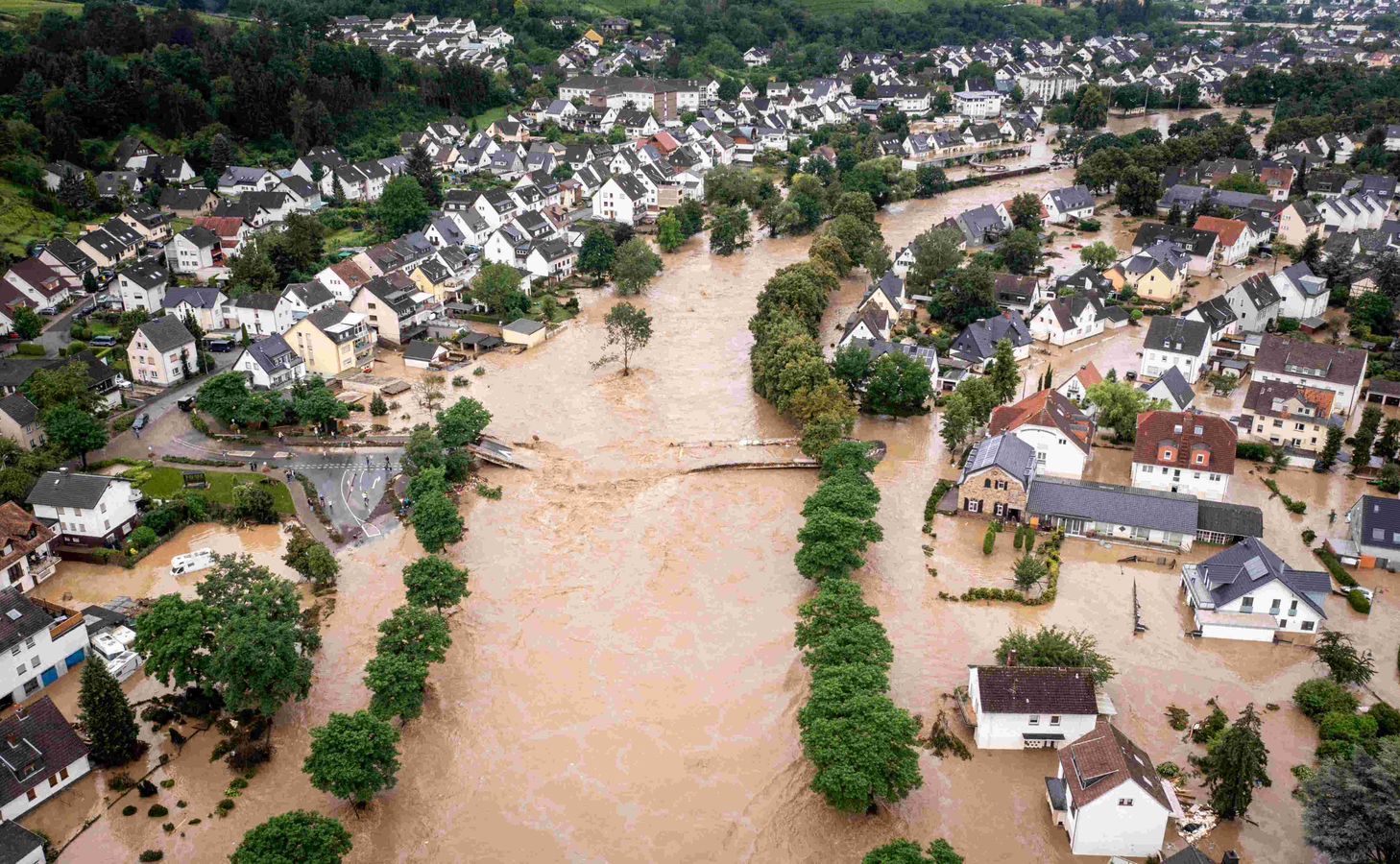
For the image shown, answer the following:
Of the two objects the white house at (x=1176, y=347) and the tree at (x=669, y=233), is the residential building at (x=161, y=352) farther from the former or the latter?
the white house at (x=1176, y=347)

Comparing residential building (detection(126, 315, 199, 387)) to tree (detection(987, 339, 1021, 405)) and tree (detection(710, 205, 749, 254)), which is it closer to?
tree (detection(710, 205, 749, 254))

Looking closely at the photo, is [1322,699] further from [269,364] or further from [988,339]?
[269,364]

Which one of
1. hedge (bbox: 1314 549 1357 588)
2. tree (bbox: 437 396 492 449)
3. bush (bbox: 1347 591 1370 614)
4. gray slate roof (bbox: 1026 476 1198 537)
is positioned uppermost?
tree (bbox: 437 396 492 449)

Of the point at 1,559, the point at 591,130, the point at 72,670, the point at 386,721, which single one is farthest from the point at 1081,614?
the point at 591,130

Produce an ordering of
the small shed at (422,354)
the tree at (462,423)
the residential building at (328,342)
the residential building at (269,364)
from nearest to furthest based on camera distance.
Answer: the tree at (462,423), the residential building at (269,364), the residential building at (328,342), the small shed at (422,354)

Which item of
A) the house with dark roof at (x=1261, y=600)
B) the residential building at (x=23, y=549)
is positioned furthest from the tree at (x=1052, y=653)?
the residential building at (x=23, y=549)

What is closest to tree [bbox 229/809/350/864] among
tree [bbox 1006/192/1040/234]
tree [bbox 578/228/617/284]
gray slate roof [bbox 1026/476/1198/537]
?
gray slate roof [bbox 1026/476/1198/537]

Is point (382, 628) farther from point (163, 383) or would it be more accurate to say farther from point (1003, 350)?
point (1003, 350)
